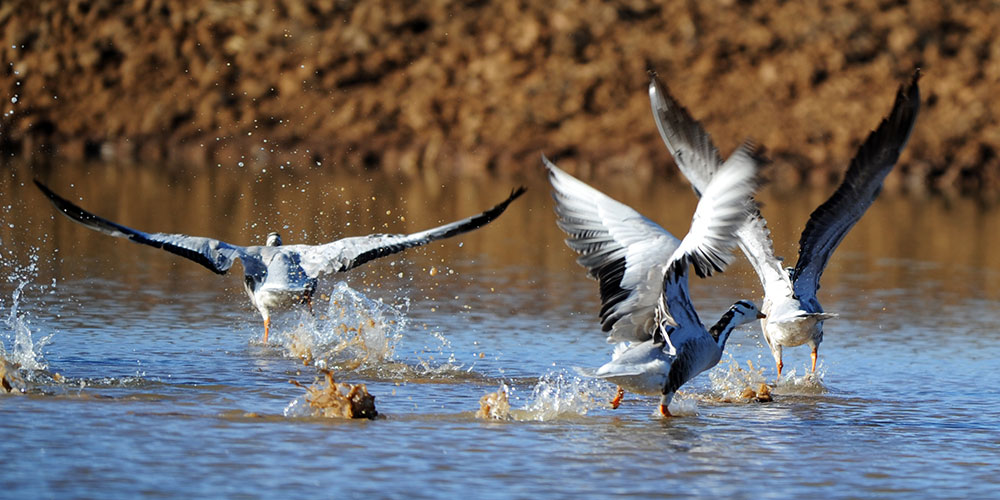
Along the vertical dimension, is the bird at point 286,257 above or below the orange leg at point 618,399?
above

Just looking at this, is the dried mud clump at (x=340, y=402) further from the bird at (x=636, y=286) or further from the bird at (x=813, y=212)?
the bird at (x=813, y=212)

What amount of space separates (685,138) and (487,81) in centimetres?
2183

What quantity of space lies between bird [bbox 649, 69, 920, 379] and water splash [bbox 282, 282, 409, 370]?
8.53 ft

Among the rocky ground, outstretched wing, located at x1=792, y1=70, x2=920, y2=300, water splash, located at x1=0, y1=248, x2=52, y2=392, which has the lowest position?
water splash, located at x1=0, y1=248, x2=52, y2=392

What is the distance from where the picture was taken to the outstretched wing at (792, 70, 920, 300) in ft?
32.1

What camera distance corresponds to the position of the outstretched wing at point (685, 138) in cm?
948

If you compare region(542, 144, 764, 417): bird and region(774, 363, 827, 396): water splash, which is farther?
region(774, 363, 827, 396): water splash

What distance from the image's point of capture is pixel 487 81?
31422 millimetres

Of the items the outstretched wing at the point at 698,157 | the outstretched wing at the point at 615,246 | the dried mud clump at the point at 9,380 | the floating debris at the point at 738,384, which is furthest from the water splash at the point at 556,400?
the dried mud clump at the point at 9,380

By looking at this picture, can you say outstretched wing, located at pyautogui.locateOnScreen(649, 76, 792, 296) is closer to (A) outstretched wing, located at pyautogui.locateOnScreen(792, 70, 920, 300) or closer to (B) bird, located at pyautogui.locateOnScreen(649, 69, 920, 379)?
(B) bird, located at pyautogui.locateOnScreen(649, 69, 920, 379)

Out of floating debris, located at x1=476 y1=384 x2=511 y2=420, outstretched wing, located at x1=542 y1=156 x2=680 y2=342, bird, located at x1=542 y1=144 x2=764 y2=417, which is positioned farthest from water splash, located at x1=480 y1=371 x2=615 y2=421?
outstretched wing, located at x1=542 y1=156 x2=680 y2=342

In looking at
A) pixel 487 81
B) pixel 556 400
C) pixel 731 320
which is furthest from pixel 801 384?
pixel 487 81

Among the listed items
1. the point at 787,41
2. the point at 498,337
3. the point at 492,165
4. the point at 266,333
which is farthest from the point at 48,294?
the point at 787,41

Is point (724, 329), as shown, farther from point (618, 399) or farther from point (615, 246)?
point (615, 246)
